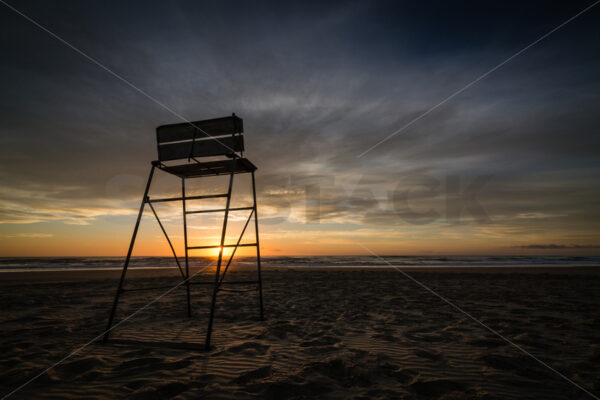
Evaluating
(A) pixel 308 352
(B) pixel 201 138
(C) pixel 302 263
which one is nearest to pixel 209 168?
(B) pixel 201 138

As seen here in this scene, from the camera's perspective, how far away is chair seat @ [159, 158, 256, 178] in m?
5.11

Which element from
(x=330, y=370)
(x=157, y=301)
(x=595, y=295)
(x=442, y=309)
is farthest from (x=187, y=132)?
(x=595, y=295)

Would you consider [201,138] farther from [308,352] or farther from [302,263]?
[302,263]

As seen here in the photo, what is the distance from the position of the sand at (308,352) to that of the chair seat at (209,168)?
10.2ft

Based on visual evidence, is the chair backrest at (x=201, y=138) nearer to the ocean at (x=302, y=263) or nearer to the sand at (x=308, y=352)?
the sand at (x=308, y=352)

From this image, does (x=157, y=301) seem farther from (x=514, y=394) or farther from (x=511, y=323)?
(x=511, y=323)

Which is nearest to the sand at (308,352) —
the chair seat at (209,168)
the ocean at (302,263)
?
the chair seat at (209,168)

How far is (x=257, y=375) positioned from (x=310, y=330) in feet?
6.60

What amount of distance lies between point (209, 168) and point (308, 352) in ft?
12.5

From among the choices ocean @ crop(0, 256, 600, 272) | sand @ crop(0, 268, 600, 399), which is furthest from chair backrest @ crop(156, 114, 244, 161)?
ocean @ crop(0, 256, 600, 272)

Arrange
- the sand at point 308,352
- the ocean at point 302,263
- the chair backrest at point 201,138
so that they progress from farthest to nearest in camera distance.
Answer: the ocean at point 302,263, the chair backrest at point 201,138, the sand at point 308,352

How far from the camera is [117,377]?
10.8ft

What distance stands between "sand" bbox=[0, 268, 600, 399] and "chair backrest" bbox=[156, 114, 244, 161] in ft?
10.8

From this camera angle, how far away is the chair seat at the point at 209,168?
5.11 m
